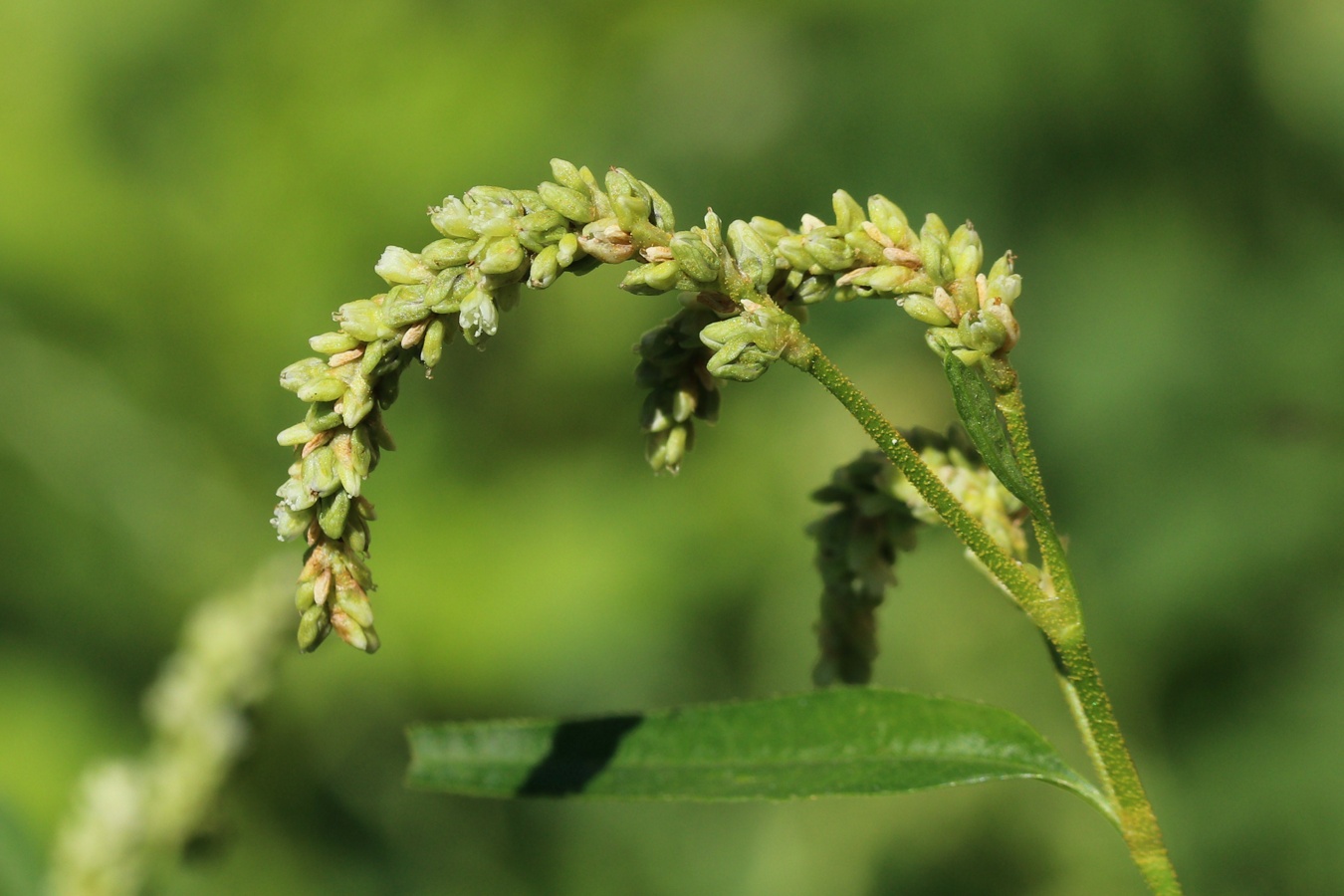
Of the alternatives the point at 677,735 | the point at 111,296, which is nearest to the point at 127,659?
the point at 111,296

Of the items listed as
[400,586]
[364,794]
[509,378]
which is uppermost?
[509,378]

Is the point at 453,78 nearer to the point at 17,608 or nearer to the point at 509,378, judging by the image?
the point at 509,378

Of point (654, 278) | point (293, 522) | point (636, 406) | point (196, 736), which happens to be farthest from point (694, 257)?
point (636, 406)

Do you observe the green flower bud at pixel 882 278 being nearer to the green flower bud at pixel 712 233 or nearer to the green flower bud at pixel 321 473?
the green flower bud at pixel 712 233

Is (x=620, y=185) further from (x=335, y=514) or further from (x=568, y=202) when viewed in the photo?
(x=335, y=514)

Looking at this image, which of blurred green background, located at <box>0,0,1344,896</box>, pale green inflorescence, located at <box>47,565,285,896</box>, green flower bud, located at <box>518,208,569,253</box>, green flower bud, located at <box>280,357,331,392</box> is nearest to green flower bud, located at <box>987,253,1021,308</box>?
green flower bud, located at <box>518,208,569,253</box>

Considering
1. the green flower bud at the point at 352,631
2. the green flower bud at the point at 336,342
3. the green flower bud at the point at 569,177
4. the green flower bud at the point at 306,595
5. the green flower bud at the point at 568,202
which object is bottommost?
the green flower bud at the point at 352,631

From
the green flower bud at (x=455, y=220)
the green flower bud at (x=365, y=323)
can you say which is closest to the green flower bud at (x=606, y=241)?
the green flower bud at (x=455, y=220)
